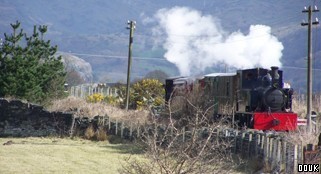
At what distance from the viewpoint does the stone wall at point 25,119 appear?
88.3ft

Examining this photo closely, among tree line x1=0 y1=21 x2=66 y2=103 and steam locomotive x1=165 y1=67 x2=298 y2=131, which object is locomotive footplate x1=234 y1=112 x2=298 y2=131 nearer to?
steam locomotive x1=165 y1=67 x2=298 y2=131

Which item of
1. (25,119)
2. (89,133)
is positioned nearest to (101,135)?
(89,133)

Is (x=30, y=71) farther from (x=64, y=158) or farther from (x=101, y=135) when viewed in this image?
(x=64, y=158)

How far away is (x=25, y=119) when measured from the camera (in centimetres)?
2745

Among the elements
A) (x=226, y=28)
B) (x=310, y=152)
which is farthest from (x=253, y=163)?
(x=226, y=28)

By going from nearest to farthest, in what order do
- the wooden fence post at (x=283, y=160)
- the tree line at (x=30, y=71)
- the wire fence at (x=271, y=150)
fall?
the wire fence at (x=271, y=150)
the wooden fence post at (x=283, y=160)
the tree line at (x=30, y=71)

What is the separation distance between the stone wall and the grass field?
5.26 metres

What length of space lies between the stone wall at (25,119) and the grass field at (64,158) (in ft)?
17.3

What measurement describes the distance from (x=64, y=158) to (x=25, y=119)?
1110 cm

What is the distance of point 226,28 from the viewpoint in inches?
6053

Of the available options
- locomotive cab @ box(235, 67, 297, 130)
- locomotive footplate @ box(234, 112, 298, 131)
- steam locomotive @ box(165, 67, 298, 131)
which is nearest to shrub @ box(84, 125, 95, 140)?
steam locomotive @ box(165, 67, 298, 131)

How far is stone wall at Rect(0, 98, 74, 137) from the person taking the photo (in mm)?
26922

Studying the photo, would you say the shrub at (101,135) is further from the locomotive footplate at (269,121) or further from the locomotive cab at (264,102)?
the locomotive footplate at (269,121)

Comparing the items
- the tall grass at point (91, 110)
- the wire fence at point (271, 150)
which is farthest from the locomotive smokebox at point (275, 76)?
the tall grass at point (91, 110)
